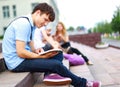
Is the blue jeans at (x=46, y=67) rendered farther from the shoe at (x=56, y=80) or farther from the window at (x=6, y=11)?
the window at (x=6, y=11)

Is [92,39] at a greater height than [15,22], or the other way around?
[15,22]

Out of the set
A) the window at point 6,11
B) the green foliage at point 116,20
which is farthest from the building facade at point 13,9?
the green foliage at point 116,20

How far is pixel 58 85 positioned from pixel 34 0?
5364cm

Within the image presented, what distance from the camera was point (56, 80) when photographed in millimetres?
5293

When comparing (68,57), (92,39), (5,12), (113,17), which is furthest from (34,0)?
(68,57)

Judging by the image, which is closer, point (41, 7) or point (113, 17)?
point (41, 7)

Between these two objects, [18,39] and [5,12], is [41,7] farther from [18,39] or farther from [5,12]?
[5,12]

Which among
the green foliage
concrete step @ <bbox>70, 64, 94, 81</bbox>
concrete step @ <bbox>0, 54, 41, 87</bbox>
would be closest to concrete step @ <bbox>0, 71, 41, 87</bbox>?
concrete step @ <bbox>0, 54, 41, 87</bbox>

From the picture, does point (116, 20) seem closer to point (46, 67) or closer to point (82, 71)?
point (82, 71)

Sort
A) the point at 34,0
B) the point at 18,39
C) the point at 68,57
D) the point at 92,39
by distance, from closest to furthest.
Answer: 1. the point at 18,39
2. the point at 68,57
3. the point at 92,39
4. the point at 34,0

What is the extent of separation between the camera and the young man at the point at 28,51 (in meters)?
5.15

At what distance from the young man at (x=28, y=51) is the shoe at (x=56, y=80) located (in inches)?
2.8

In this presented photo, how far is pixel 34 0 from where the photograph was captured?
192 feet

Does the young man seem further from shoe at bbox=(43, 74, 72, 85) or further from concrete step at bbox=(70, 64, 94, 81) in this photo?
concrete step at bbox=(70, 64, 94, 81)
